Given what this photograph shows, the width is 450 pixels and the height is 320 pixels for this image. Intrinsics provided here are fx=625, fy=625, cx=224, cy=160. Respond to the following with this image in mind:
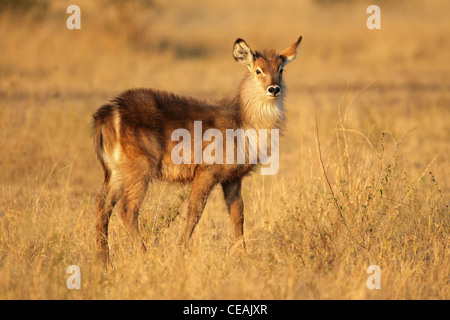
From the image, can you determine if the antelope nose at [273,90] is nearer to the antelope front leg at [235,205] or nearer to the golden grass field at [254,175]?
the golden grass field at [254,175]

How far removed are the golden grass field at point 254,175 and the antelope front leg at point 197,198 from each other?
21 centimetres

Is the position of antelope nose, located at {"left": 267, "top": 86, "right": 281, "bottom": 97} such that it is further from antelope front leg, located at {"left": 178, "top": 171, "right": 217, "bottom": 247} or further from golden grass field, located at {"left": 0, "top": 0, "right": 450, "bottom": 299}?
antelope front leg, located at {"left": 178, "top": 171, "right": 217, "bottom": 247}

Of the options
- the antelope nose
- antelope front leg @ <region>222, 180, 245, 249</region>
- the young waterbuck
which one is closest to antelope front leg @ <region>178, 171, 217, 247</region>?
the young waterbuck

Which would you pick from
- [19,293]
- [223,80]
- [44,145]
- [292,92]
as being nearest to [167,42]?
[223,80]

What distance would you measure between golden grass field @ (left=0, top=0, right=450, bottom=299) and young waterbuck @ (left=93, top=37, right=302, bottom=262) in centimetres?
32

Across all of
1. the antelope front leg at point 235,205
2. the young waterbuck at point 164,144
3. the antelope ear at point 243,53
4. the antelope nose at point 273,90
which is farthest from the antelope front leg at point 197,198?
the antelope ear at point 243,53

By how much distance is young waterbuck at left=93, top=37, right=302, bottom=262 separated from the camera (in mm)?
5625

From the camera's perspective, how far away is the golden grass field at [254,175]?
4887 millimetres

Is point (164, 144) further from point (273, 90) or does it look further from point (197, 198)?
point (273, 90)

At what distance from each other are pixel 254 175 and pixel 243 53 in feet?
4.12

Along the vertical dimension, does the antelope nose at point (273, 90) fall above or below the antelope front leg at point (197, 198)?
above

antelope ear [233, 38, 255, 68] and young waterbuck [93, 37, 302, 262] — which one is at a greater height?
antelope ear [233, 38, 255, 68]

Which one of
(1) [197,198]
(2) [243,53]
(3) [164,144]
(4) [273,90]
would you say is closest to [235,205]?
(1) [197,198]

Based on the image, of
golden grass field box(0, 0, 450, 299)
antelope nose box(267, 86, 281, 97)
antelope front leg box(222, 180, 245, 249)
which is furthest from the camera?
antelope front leg box(222, 180, 245, 249)
